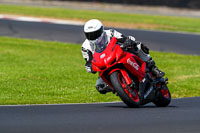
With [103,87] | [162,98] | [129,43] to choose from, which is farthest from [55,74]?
[129,43]

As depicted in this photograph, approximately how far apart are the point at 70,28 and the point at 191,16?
14102mm

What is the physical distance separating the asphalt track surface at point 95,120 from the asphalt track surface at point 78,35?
491 inches

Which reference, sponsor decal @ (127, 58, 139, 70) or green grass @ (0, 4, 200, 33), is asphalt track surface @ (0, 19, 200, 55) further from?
sponsor decal @ (127, 58, 139, 70)

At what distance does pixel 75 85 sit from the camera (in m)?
12.0

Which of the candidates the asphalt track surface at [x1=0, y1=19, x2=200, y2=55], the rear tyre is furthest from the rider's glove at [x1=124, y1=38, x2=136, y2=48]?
the asphalt track surface at [x1=0, y1=19, x2=200, y2=55]

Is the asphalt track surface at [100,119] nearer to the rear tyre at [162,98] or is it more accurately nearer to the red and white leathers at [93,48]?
the rear tyre at [162,98]

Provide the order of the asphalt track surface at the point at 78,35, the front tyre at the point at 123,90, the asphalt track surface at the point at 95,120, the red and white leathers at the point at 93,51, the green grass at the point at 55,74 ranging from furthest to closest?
the asphalt track surface at the point at 78,35 < the green grass at the point at 55,74 < the red and white leathers at the point at 93,51 < the front tyre at the point at 123,90 < the asphalt track surface at the point at 95,120

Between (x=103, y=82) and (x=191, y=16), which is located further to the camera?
(x=191, y=16)

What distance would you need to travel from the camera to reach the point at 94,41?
7898 mm

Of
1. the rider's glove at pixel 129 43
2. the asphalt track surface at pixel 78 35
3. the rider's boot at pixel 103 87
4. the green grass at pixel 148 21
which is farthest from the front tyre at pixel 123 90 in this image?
the green grass at pixel 148 21

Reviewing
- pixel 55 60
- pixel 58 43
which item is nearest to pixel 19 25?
pixel 58 43

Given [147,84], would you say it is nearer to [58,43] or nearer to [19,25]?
[58,43]

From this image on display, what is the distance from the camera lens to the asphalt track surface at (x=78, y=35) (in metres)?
21.0

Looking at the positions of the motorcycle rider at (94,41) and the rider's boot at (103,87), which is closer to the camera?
the motorcycle rider at (94,41)
